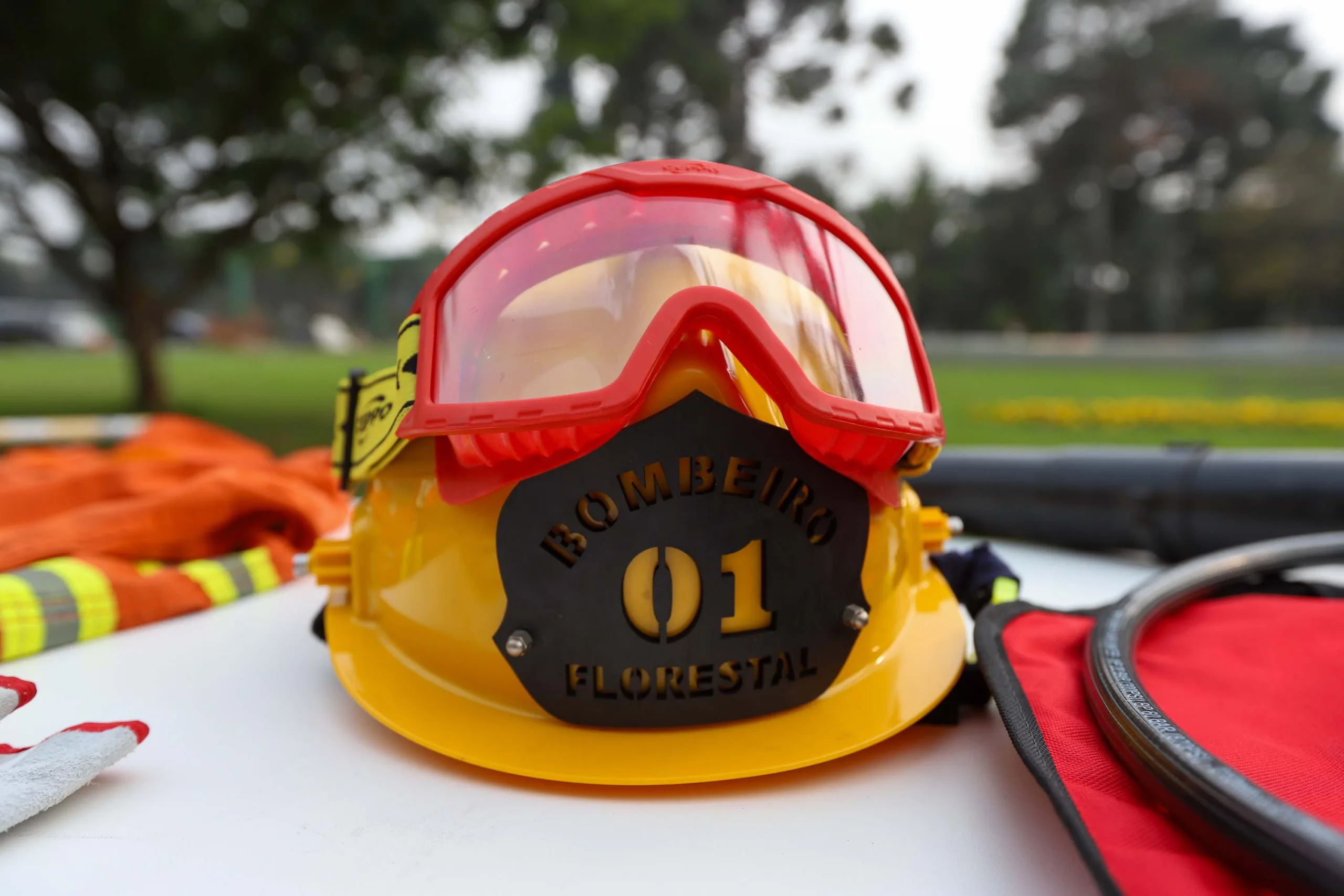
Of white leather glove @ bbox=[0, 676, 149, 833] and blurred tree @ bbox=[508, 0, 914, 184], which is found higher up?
blurred tree @ bbox=[508, 0, 914, 184]

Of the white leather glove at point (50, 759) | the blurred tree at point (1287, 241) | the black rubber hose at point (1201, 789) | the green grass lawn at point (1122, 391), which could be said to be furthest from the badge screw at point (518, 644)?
the blurred tree at point (1287, 241)

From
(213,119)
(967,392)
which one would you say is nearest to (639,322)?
(213,119)

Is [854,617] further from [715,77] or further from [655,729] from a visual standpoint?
[715,77]

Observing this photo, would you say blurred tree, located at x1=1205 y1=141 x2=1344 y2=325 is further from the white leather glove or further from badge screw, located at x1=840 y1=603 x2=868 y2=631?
the white leather glove

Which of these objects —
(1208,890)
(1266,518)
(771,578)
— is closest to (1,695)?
(771,578)

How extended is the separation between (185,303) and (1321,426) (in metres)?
8.60

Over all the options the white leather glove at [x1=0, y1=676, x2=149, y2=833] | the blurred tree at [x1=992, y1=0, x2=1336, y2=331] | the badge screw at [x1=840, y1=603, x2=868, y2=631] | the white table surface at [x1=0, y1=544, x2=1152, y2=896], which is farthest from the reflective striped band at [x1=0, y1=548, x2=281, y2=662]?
the blurred tree at [x1=992, y1=0, x2=1336, y2=331]

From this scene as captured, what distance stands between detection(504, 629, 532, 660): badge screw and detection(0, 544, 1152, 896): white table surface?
Answer: 4.5 inches

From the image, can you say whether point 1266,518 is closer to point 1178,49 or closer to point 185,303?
point 185,303

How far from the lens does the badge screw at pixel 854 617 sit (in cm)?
84

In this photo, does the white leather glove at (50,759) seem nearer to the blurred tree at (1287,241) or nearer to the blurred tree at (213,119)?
the blurred tree at (213,119)

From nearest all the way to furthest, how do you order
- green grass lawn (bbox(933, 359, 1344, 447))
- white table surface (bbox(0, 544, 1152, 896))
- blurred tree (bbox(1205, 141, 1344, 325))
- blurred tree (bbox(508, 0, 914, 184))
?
white table surface (bbox(0, 544, 1152, 896))
green grass lawn (bbox(933, 359, 1344, 447))
blurred tree (bbox(508, 0, 914, 184))
blurred tree (bbox(1205, 141, 1344, 325))

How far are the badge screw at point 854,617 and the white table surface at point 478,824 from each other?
0.40 ft

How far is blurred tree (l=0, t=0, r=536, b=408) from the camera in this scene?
526 centimetres
